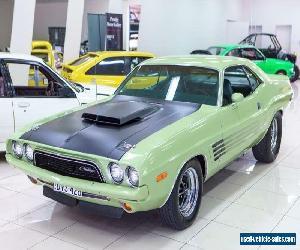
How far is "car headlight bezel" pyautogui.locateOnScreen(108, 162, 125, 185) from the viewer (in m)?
3.01

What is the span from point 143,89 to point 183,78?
18.3 inches

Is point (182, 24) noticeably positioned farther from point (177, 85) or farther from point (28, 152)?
point (28, 152)

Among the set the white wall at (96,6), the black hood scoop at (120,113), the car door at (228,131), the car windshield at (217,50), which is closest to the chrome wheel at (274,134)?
the car door at (228,131)

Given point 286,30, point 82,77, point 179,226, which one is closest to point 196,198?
point 179,226

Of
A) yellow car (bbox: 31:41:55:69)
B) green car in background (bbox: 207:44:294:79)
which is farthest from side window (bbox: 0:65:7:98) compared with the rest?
green car in background (bbox: 207:44:294:79)

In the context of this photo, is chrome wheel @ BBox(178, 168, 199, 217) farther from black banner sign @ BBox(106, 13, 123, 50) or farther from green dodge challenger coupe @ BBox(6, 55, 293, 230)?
black banner sign @ BBox(106, 13, 123, 50)

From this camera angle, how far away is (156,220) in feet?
12.1

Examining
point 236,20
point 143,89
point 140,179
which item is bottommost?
point 140,179

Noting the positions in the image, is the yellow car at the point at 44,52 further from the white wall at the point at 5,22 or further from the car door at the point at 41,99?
the white wall at the point at 5,22

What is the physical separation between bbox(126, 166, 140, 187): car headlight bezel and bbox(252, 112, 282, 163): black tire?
2.62m

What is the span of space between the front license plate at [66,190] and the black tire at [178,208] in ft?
2.28

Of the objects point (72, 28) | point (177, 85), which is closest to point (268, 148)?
point (177, 85)

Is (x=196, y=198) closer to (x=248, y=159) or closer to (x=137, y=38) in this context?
(x=248, y=159)

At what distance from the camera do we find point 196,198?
3617 mm
